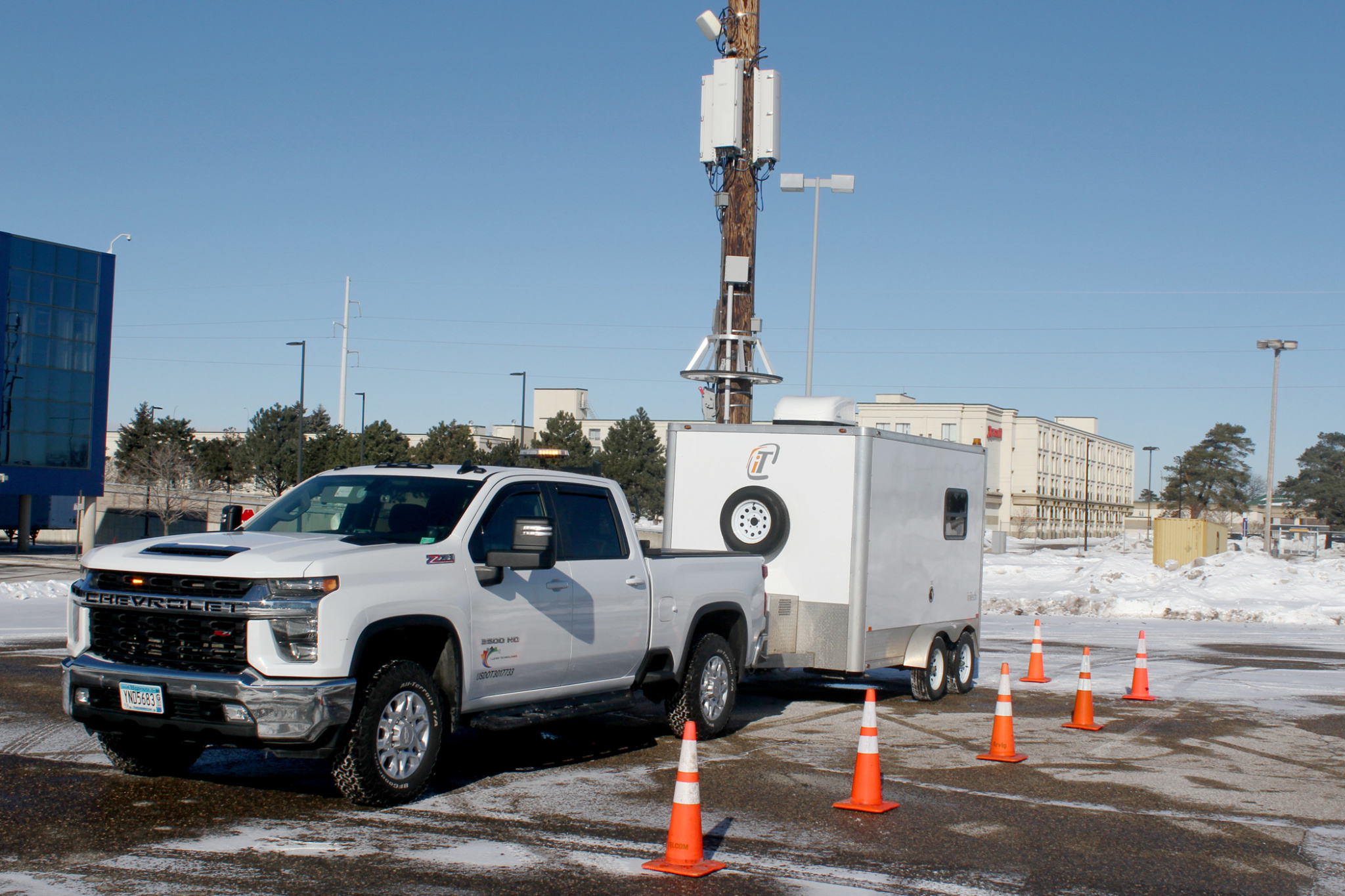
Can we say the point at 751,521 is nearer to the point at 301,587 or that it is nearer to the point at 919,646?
the point at 919,646

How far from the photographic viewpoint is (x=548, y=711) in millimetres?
8438

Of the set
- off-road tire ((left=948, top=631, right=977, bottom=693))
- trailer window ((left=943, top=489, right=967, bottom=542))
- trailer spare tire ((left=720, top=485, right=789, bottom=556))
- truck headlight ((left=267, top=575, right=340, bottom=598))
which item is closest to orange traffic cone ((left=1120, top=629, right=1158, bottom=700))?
off-road tire ((left=948, top=631, right=977, bottom=693))

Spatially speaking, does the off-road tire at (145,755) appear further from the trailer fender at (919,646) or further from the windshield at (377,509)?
the trailer fender at (919,646)

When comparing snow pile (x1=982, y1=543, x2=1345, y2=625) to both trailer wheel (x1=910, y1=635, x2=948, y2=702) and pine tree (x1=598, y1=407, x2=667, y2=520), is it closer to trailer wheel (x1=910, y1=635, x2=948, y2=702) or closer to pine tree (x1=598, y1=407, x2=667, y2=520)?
trailer wheel (x1=910, y1=635, x2=948, y2=702)

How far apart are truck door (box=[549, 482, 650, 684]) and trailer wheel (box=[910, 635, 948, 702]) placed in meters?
4.79

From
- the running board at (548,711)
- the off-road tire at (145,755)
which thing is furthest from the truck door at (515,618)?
the off-road tire at (145,755)

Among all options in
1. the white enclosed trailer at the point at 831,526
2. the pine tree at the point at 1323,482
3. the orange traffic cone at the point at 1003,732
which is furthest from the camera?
the pine tree at the point at 1323,482

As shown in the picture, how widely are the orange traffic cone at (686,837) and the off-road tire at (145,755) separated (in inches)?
128

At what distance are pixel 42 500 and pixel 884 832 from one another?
2546 inches

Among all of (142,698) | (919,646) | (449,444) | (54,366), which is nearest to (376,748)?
(142,698)

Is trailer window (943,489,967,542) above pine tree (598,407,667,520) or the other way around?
the other way around

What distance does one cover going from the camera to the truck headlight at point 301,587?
6812 millimetres

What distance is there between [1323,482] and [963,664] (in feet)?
436

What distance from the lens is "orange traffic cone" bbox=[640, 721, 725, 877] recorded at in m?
6.17
